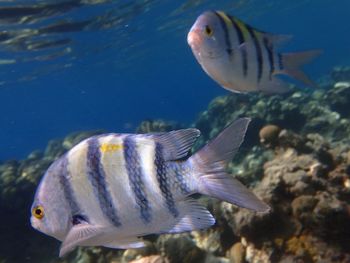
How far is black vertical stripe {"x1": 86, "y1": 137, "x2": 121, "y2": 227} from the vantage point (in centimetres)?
202

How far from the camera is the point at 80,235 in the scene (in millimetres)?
1954

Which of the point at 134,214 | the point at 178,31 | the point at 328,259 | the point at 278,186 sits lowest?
the point at 178,31

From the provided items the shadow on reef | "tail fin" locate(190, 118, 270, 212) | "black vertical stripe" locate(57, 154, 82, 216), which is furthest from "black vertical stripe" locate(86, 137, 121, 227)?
the shadow on reef

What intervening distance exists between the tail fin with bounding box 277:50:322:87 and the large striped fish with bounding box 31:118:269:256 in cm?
114

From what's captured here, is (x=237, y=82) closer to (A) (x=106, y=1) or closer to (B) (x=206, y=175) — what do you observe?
(B) (x=206, y=175)

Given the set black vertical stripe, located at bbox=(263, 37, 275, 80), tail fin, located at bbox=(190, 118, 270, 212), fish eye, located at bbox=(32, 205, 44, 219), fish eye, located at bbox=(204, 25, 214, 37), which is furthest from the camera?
black vertical stripe, located at bbox=(263, 37, 275, 80)

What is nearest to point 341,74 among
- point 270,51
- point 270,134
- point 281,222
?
point 270,134

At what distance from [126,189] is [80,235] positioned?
0.33 metres

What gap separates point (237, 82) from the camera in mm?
2736

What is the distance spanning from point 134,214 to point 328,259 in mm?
2520

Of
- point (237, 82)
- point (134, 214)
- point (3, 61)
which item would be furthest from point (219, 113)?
point (3, 61)

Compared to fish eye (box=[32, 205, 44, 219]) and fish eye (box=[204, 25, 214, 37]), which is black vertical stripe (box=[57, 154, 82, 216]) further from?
fish eye (box=[204, 25, 214, 37])

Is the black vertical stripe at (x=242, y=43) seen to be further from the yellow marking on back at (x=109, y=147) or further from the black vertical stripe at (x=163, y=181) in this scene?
the yellow marking on back at (x=109, y=147)

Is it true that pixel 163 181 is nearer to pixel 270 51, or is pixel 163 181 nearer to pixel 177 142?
pixel 177 142
